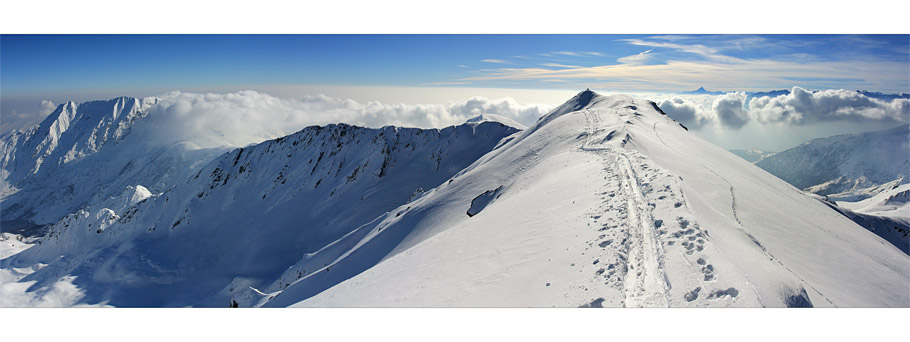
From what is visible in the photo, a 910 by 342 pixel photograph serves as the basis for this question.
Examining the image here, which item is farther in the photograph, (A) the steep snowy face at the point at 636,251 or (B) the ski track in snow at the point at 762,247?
(B) the ski track in snow at the point at 762,247

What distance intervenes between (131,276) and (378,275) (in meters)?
74.7

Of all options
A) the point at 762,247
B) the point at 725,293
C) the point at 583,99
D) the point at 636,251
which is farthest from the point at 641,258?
the point at 583,99

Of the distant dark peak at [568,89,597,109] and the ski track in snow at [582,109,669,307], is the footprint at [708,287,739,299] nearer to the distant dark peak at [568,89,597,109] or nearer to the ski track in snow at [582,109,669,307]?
the ski track in snow at [582,109,669,307]

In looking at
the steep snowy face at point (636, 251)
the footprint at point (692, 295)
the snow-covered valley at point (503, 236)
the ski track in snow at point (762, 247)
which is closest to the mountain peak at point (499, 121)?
the snow-covered valley at point (503, 236)

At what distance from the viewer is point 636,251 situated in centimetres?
1248

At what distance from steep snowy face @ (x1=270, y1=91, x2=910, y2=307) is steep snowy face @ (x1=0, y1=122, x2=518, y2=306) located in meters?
41.5

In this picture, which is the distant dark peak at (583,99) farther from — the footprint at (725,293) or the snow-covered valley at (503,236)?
the footprint at (725,293)

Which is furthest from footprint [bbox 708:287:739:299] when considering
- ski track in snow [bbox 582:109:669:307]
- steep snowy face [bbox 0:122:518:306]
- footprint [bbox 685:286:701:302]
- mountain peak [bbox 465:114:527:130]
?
→ mountain peak [bbox 465:114:527:130]

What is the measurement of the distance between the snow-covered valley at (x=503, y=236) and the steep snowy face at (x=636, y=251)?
0.09m

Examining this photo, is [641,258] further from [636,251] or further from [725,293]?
[725,293]

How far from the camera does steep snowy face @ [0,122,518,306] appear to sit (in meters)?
69.9

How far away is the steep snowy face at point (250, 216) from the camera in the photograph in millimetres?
69938

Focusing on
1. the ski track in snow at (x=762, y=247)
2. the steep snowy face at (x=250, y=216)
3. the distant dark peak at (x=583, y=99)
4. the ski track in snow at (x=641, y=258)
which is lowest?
the steep snowy face at (x=250, y=216)
